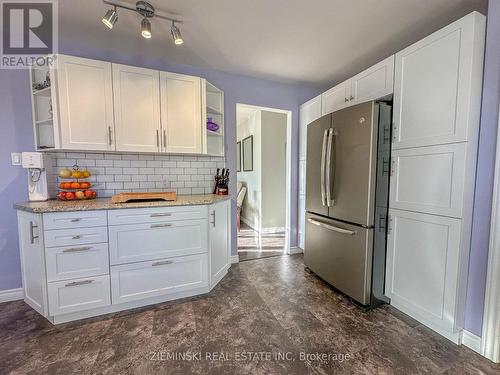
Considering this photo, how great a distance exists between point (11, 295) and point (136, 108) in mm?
2146

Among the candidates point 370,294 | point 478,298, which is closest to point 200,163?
point 370,294

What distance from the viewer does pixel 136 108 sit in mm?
2207

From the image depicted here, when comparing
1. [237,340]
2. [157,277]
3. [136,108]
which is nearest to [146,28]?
[136,108]

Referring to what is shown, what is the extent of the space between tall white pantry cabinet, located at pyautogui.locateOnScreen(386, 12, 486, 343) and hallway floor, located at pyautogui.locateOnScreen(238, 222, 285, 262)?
1.77 metres

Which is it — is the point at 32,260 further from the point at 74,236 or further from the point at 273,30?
the point at 273,30

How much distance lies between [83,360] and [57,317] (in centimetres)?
59

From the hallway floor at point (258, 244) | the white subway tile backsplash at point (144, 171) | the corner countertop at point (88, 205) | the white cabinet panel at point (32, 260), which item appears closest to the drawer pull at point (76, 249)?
the white cabinet panel at point (32, 260)

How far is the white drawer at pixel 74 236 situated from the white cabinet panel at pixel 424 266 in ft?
8.13

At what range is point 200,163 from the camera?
9.11ft

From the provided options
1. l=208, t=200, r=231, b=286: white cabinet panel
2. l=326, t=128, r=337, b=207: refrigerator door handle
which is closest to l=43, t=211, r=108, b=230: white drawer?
l=208, t=200, r=231, b=286: white cabinet panel

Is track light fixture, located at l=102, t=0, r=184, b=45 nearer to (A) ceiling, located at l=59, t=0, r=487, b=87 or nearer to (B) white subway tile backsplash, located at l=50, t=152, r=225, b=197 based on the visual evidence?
(A) ceiling, located at l=59, t=0, r=487, b=87

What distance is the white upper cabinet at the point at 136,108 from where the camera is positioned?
7.03 feet

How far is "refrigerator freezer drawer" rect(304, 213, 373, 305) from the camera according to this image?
74.2 inches

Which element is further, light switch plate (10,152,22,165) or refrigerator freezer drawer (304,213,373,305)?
light switch plate (10,152,22,165)
